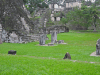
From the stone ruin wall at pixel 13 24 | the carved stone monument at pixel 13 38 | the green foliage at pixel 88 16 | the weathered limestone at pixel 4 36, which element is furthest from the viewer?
the green foliage at pixel 88 16

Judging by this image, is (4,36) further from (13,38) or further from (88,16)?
(88,16)

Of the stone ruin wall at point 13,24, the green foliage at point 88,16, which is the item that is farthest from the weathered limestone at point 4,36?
the green foliage at point 88,16

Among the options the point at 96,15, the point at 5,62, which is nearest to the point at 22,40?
the point at 5,62

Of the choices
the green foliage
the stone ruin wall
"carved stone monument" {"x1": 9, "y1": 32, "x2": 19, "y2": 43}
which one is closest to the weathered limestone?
the stone ruin wall

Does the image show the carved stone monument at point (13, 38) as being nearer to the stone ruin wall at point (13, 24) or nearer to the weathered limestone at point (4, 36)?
the stone ruin wall at point (13, 24)

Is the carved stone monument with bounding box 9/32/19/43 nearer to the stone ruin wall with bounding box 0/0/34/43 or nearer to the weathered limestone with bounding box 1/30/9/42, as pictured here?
the stone ruin wall with bounding box 0/0/34/43

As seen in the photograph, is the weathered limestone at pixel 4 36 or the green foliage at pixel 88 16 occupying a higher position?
the green foliage at pixel 88 16

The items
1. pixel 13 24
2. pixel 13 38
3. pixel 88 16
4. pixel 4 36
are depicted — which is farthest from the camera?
pixel 88 16

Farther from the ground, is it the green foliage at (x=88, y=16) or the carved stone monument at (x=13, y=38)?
the green foliage at (x=88, y=16)

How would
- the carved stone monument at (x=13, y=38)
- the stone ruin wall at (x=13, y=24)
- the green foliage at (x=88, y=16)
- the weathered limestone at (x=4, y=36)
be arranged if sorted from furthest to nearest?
the green foliage at (x=88, y=16) → the weathered limestone at (x=4, y=36) → the stone ruin wall at (x=13, y=24) → the carved stone monument at (x=13, y=38)

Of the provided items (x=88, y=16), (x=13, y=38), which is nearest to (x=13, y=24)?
(x=13, y=38)

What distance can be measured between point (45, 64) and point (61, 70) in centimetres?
135

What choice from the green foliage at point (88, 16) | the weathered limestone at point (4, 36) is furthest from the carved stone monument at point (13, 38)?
the green foliage at point (88, 16)

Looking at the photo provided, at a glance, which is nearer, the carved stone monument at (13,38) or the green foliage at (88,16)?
the carved stone monument at (13,38)
